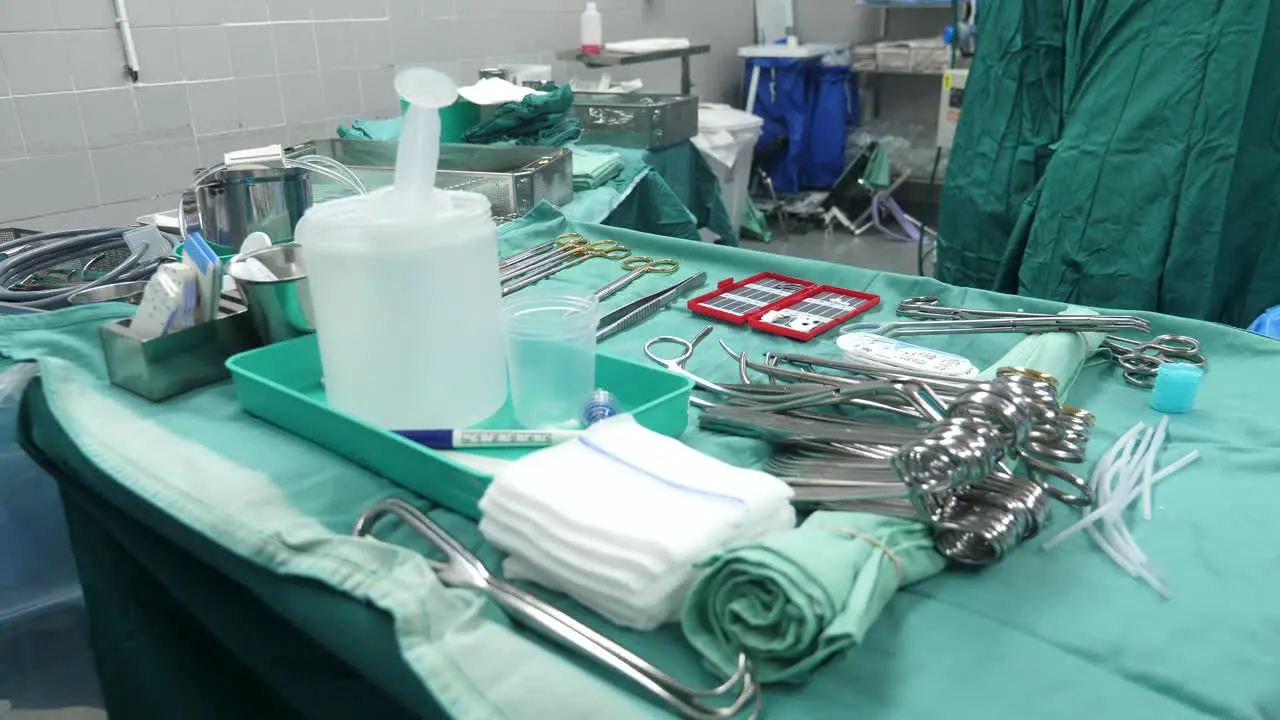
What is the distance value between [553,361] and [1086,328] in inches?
24.0

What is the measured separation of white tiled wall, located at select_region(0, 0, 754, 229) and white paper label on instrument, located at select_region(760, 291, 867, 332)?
1.82 metres

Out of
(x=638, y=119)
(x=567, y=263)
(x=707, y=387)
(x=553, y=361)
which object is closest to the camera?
(x=553, y=361)

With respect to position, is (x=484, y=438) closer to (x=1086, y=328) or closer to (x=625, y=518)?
(x=625, y=518)

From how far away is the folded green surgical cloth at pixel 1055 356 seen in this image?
2.76ft

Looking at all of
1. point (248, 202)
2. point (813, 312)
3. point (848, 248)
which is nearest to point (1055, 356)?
point (813, 312)

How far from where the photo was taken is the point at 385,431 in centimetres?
73

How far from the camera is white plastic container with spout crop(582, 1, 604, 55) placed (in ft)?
10.5

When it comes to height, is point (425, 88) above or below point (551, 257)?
above

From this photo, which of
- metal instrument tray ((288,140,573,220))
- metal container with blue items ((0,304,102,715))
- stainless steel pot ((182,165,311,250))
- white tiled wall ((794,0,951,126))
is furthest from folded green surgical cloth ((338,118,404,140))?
white tiled wall ((794,0,951,126))

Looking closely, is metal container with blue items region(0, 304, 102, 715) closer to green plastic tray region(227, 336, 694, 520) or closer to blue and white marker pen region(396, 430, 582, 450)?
green plastic tray region(227, 336, 694, 520)

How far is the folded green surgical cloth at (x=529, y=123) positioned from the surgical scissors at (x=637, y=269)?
88 centimetres

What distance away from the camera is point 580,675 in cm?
52

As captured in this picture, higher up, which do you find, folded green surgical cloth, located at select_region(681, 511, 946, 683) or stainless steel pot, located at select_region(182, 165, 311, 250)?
stainless steel pot, located at select_region(182, 165, 311, 250)

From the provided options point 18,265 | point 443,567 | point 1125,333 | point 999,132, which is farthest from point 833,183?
point 443,567
